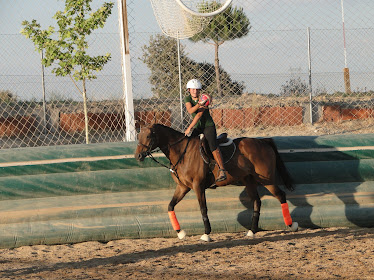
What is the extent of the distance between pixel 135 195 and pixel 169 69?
380 centimetres

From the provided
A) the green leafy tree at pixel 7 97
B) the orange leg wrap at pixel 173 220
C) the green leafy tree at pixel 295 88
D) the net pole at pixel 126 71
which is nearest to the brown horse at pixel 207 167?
the orange leg wrap at pixel 173 220

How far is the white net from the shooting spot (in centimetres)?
865

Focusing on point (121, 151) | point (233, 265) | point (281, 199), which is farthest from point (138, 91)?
point (233, 265)

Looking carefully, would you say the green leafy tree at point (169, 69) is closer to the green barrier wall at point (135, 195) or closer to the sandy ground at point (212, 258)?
the green barrier wall at point (135, 195)

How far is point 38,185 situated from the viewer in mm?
8820

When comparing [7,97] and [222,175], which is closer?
[222,175]

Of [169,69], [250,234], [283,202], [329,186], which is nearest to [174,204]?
[250,234]

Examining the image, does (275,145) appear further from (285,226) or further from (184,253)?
(184,253)

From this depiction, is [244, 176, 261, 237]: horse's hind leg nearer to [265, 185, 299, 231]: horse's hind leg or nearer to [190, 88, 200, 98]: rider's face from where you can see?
[265, 185, 299, 231]: horse's hind leg

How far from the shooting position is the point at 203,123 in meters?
8.54

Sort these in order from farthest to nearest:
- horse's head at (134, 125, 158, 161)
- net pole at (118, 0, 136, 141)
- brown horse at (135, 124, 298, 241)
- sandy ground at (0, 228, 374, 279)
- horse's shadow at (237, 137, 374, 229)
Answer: net pole at (118, 0, 136, 141) < horse's shadow at (237, 137, 374, 229) < brown horse at (135, 124, 298, 241) < horse's head at (134, 125, 158, 161) < sandy ground at (0, 228, 374, 279)

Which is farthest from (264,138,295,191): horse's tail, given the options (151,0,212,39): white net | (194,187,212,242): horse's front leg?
(151,0,212,39): white net

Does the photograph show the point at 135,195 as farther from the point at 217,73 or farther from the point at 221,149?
the point at 217,73

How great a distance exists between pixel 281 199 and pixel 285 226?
555 millimetres
